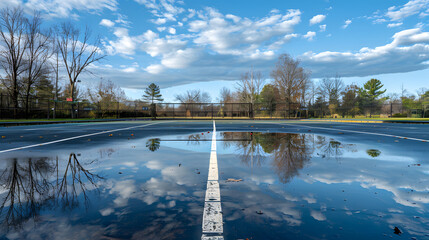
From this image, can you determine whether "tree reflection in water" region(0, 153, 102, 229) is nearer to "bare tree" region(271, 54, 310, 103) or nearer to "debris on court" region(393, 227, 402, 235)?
"debris on court" region(393, 227, 402, 235)

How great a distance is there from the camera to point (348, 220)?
7.31 ft

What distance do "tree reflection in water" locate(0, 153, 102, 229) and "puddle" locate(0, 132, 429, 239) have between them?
13 millimetres

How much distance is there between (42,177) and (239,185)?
3.13 m

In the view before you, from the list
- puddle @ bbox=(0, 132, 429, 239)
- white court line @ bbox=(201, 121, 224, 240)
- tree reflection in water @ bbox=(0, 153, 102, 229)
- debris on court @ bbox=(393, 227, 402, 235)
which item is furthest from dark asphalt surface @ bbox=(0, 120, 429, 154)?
debris on court @ bbox=(393, 227, 402, 235)

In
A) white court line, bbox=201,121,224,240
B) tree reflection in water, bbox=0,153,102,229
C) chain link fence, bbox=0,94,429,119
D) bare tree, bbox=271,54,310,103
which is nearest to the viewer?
white court line, bbox=201,121,224,240

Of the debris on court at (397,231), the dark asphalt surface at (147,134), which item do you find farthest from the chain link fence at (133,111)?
the debris on court at (397,231)

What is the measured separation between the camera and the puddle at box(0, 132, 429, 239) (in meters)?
2.06

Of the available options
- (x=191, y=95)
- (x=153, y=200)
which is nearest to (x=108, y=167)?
(x=153, y=200)

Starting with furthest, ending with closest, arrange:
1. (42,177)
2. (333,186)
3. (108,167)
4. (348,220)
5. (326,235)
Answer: (108,167), (42,177), (333,186), (348,220), (326,235)

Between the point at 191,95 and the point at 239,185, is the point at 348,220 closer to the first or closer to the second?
the point at 239,185

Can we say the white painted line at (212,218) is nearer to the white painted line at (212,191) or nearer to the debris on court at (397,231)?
the white painted line at (212,191)

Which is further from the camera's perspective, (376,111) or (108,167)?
(376,111)

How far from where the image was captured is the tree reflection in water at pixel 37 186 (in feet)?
8.26

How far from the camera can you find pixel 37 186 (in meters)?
3.34
